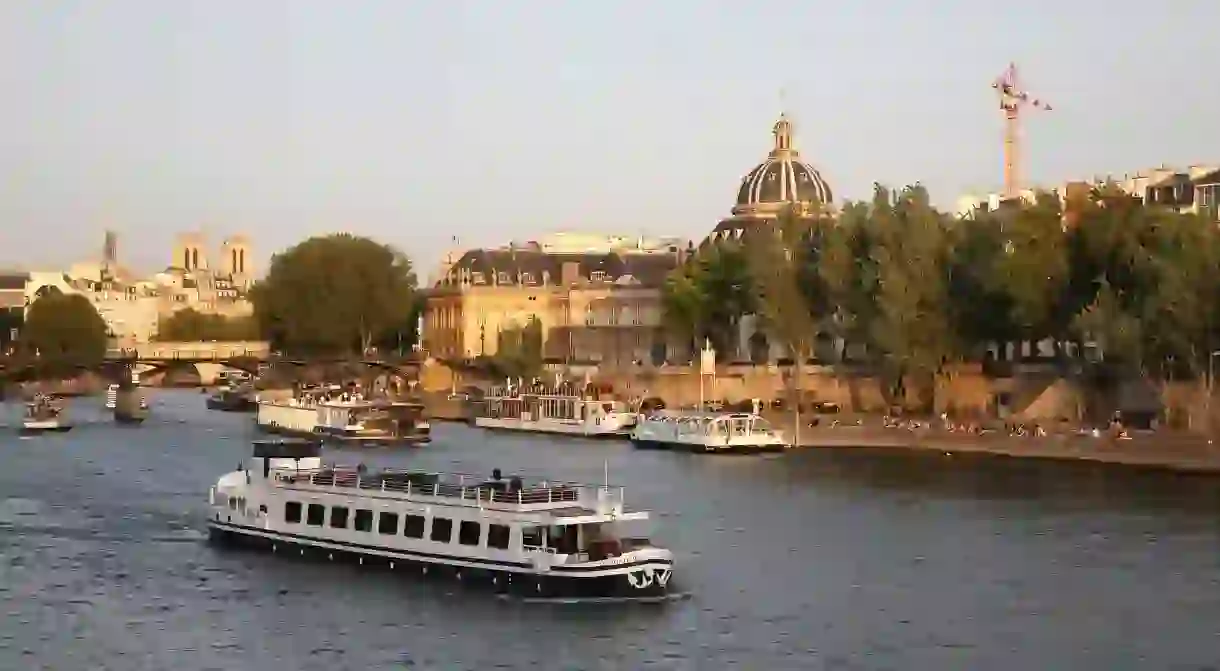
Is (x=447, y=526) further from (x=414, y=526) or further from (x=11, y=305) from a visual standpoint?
(x=11, y=305)

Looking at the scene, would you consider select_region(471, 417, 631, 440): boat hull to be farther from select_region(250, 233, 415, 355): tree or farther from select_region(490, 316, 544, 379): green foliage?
select_region(250, 233, 415, 355): tree

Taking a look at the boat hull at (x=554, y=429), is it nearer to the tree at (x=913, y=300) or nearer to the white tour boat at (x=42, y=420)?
the tree at (x=913, y=300)

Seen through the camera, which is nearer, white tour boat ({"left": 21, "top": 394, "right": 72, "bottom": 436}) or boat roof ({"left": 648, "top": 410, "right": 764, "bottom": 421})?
boat roof ({"left": 648, "top": 410, "right": 764, "bottom": 421})

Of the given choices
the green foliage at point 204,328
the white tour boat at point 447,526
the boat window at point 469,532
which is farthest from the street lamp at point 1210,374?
the green foliage at point 204,328

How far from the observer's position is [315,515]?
42.1 m

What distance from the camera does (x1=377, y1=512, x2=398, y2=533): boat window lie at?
132 feet

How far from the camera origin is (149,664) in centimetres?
3253

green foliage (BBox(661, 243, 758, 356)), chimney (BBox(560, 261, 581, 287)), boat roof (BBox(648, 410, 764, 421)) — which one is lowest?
boat roof (BBox(648, 410, 764, 421))

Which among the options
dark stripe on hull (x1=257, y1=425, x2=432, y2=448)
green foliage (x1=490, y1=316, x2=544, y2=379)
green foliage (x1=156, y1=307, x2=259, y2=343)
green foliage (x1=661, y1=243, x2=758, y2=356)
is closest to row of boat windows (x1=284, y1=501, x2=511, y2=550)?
dark stripe on hull (x1=257, y1=425, x2=432, y2=448)

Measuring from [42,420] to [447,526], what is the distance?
168ft

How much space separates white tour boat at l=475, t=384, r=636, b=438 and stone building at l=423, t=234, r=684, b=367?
2373 centimetres

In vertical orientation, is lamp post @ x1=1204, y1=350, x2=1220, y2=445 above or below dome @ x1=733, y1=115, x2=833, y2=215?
below

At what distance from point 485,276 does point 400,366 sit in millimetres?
22880

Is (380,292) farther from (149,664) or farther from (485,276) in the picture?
(149,664)
